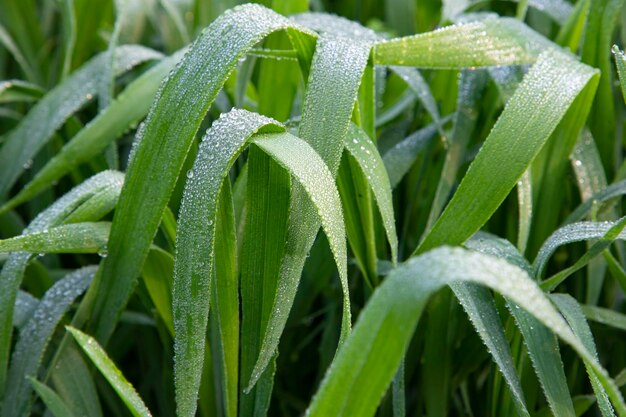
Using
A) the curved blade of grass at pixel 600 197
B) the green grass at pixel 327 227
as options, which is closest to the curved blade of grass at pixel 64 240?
the green grass at pixel 327 227

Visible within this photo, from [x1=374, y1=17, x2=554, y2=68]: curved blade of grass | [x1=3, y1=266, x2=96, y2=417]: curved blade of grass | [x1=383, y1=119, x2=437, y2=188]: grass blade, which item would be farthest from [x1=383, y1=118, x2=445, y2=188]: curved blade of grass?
[x1=3, y1=266, x2=96, y2=417]: curved blade of grass

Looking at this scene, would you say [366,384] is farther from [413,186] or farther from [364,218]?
[413,186]

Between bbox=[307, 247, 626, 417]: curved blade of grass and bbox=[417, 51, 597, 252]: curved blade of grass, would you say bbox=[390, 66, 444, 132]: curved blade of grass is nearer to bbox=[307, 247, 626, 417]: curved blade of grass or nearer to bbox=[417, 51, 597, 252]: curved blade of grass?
bbox=[417, 51, 597, 252]: curved blade of grass

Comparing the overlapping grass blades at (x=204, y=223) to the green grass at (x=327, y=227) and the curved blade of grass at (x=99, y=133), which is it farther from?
the curved blade of grass at (x=99, y=133)

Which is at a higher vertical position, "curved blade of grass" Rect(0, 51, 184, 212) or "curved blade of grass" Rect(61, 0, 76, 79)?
"curved blade of grass" Rect(61, 0, 76, 79)

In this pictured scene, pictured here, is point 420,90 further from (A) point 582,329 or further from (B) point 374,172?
(A) point 582,329

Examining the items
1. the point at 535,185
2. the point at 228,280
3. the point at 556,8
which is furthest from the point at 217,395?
the point at 556,8
